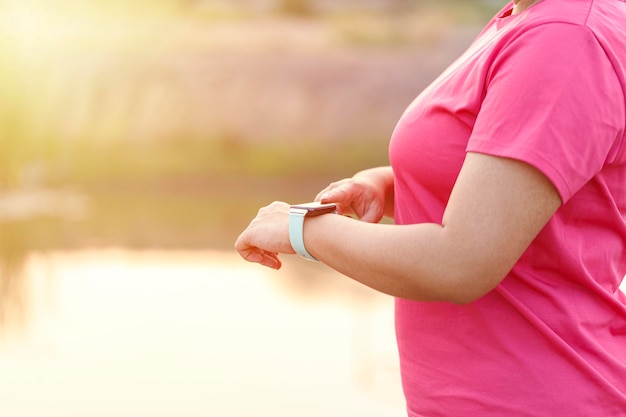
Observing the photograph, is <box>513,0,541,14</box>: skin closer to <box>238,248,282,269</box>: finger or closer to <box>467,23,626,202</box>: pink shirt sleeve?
<box>467,23,626,202</box>: pink shirt sleeve

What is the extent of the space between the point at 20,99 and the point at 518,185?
13.7ft

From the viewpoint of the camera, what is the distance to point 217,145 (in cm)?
532

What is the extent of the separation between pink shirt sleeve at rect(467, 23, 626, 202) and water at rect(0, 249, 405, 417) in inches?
69.1

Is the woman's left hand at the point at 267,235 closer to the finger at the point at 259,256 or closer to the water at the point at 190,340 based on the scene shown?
the finger at the point at 259,256

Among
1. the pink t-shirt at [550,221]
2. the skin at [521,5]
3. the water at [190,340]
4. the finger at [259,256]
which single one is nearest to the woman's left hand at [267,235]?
the finger at [259,256]

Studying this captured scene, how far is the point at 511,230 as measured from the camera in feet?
1.85

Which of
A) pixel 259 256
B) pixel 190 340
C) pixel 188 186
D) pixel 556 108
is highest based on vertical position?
pixel 556 108

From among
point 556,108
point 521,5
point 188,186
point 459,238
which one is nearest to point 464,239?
point 459,238

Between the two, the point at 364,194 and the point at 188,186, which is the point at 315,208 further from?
the point at 188,186

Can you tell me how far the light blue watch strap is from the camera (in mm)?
667

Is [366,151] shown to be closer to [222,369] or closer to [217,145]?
[217,145]

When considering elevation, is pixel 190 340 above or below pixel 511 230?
below

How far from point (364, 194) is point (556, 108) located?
0.28m

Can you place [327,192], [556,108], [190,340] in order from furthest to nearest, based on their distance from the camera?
1. [190,340]
2. [327,192]
3. [556,108]
